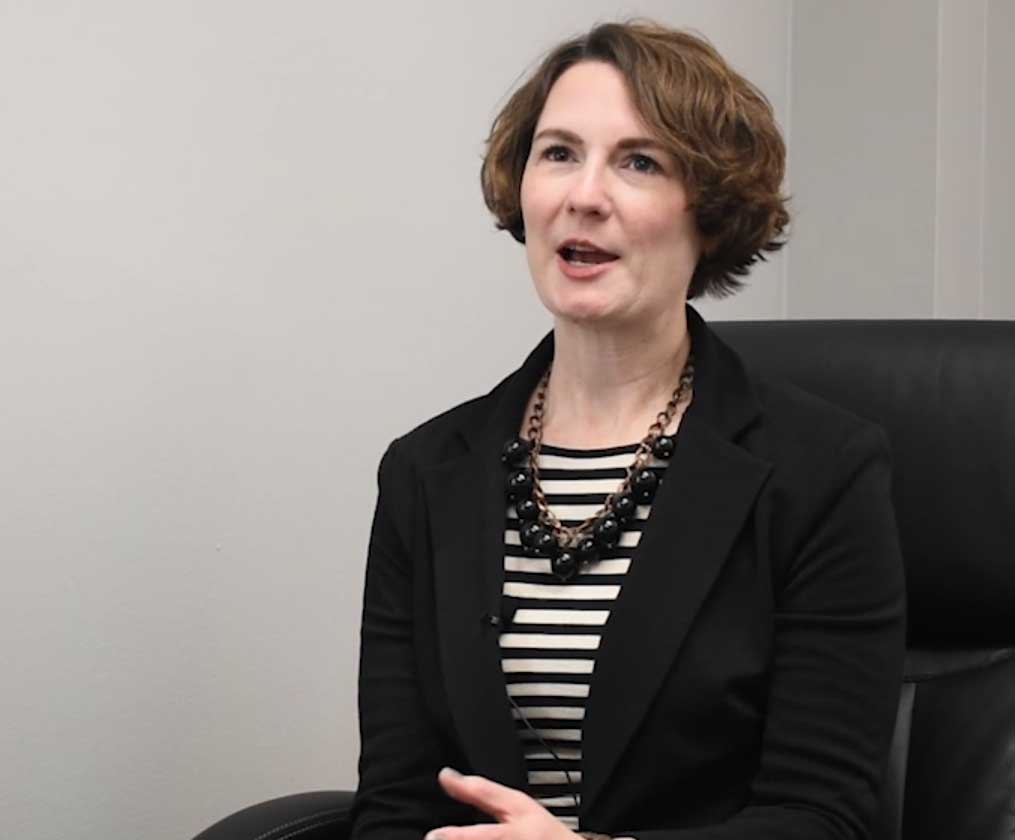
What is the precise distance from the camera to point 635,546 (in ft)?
5.06

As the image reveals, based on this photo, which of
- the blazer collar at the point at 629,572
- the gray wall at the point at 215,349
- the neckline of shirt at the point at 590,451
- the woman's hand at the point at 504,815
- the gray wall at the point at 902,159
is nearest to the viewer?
the woman's hand at the point at 504,815

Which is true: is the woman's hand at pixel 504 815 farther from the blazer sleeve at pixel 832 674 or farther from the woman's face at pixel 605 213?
the woman's face at pixel 605 213

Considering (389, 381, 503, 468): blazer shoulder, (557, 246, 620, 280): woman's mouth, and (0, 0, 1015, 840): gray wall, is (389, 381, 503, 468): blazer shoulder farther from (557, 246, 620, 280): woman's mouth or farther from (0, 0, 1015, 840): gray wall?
(0, 0, 1015, 840): gray wall

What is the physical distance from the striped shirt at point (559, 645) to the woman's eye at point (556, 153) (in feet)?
0.96

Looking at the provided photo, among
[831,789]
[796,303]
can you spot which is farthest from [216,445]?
[796,303]

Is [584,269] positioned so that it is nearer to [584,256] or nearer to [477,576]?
[584,256]

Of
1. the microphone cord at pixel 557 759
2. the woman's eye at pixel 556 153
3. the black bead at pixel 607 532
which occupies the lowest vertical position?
the microphone cord at pixel 557 759

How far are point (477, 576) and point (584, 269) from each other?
11.8 inches

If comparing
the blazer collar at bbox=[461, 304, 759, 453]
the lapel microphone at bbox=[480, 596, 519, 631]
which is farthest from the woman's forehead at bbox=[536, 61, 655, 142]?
the lapel microphone at bbox=[480, 596, 519, 631]

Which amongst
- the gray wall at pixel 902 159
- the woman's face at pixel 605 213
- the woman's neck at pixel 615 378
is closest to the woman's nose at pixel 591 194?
the woman's face at pixel 605 213

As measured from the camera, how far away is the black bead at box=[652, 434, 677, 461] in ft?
5.15

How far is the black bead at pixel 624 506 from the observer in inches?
60.8

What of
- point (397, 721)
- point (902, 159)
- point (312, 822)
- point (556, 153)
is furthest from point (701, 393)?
point (902, 159)

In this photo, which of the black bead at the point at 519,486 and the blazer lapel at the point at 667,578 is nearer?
the blazer lapel at the point at 667,578
